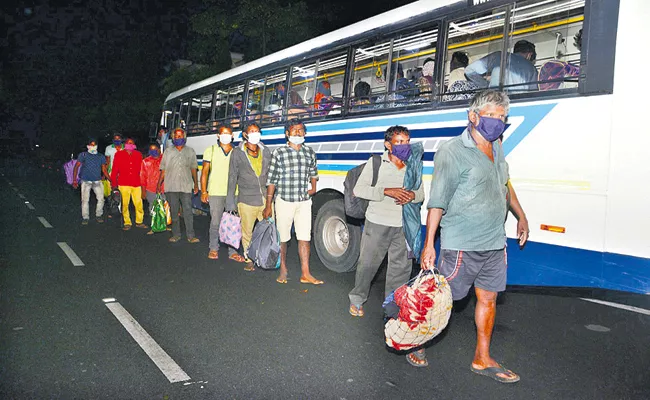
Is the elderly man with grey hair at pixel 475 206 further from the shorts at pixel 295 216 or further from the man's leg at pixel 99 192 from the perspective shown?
the man's leg at pixel 99 192

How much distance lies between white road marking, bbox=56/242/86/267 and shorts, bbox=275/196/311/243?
2.91m

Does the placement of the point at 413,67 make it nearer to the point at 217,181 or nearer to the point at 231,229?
the point at 231,229

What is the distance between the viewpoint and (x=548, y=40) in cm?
545

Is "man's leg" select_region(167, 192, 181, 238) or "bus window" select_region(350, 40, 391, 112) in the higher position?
"bus window" select_region(350, 40, 391, 112)

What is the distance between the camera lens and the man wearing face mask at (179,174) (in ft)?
29.0

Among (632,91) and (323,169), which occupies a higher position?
(632,91)

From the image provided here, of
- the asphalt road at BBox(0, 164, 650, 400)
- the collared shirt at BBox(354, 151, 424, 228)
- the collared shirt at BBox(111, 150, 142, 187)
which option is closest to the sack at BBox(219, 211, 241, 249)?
the asphalt road at BBox(0, 164, 650, 400)

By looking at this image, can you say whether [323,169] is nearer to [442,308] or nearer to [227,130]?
[227,130]

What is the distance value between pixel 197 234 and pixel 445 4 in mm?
6477

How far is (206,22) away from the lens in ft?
67.2

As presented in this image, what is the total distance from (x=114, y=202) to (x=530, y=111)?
9626 mm

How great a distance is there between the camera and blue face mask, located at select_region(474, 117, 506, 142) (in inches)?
143

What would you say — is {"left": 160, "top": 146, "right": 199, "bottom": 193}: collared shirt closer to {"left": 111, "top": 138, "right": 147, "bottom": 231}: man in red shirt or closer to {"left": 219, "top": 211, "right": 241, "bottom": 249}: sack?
{"left": 111, "top": 138, "right": 147, "bottom": 231}: man in red shirt

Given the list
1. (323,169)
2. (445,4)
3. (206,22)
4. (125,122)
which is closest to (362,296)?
(323,169)
